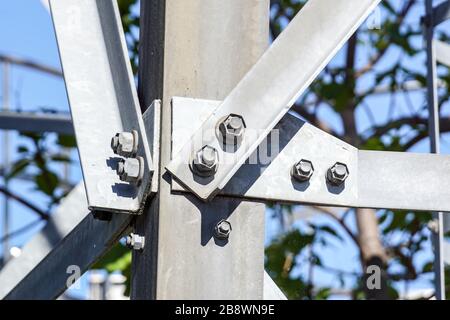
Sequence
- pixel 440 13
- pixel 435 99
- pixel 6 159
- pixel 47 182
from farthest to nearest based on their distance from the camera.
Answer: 1. pixel 6 159
2. pixel 47 182
3. pixel 440 13
4. pixel 435 99

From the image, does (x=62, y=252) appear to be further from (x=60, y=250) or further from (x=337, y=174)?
(x=337, y=174)

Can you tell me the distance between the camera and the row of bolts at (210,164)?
2492 mm

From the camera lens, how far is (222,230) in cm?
257

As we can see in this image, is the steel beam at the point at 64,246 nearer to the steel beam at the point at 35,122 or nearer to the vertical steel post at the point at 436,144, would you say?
the steel beam at the point at 35,122

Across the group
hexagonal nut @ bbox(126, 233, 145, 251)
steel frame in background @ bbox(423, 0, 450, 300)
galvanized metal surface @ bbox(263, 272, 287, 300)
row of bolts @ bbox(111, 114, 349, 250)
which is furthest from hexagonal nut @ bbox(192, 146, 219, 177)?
steel frame in background @ bbox(423, 0, 450, 300)

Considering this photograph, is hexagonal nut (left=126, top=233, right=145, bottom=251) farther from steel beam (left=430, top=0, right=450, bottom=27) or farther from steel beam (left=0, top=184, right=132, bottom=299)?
steel beam (left=430, top=0, right=450, bottom=27)

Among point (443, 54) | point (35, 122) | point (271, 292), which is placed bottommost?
point (271, 292)

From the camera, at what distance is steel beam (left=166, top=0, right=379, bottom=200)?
99.0 inches

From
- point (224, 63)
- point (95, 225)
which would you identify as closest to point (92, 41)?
point (224, 63)

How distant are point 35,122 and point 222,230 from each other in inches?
109

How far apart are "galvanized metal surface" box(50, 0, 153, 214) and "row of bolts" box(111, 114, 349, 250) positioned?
0.03 metres

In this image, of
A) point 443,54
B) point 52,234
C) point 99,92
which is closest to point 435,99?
point 443,54

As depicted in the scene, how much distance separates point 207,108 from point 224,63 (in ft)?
0.50

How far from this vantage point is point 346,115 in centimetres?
672
